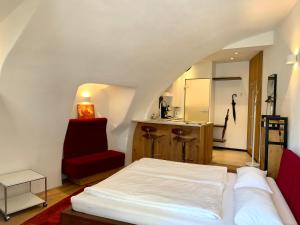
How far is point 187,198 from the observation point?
2.12 meters

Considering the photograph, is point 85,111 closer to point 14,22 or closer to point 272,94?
point 14,22

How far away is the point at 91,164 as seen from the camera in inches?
157

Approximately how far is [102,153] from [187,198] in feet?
9.15

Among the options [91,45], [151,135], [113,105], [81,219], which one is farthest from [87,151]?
[81,219]

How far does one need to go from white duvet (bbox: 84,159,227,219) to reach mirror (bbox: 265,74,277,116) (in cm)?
183

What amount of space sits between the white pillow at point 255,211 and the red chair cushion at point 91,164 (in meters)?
2.68

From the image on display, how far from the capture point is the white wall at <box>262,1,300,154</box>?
303cm

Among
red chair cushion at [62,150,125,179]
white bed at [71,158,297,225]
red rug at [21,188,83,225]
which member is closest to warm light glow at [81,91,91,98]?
red chair cushion at [62,150,125,179]

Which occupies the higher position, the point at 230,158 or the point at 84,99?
the point at 84,99

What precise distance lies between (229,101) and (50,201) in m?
5.29

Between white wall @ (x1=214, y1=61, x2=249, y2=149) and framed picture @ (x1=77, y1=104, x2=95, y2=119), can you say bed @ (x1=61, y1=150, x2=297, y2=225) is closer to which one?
framed picture @ (x1=77, y1=104, x2=95, y2=119)

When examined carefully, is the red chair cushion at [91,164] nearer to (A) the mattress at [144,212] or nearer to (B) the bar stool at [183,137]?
(B) the bar stool at [183,137]

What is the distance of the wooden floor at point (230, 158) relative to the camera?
5.17 meters

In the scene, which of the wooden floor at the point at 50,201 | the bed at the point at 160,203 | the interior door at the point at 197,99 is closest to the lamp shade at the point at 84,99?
the wooden floor at the point at 50,201
